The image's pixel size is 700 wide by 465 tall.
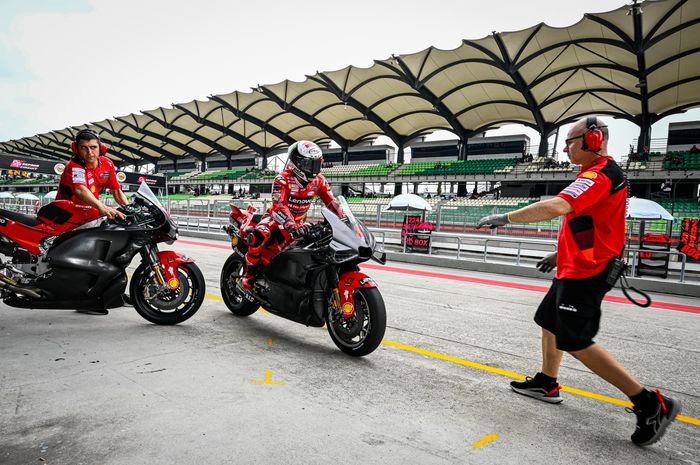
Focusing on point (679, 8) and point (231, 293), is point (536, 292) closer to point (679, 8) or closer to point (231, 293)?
point (231, 293)

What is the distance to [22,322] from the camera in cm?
420

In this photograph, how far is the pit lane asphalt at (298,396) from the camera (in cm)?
214

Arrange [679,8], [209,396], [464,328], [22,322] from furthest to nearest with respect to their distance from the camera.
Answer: [679,8]
[464,328]
[22,322]
[209,396]

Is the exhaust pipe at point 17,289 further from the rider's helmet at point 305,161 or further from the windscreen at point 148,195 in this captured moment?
the rider's helmet at point 305,161

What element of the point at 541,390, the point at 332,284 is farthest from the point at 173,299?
the point at 541,390

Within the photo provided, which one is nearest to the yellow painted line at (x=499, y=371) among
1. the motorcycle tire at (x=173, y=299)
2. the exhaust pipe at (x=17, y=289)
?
the motorcycle tire at (x=173, y=299)

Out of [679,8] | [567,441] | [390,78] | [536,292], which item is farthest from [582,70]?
[567,441]

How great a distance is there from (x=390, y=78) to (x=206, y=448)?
1356 inches

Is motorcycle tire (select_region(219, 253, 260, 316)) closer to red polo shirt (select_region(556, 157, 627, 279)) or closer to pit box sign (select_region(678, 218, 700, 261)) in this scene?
red polo shirt (select_region(556, 157, 627, 279))

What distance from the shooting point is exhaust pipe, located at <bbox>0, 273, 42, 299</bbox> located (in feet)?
12.1

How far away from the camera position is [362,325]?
3.52 metres

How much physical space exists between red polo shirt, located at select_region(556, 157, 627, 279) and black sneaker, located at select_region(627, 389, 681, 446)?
82cm

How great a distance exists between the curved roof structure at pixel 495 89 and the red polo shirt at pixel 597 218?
21743mm

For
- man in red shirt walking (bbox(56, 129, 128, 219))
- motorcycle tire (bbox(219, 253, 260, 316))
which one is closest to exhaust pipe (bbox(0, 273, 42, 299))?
man in red shirt walking (bbox(56, 129, 128, 219))
